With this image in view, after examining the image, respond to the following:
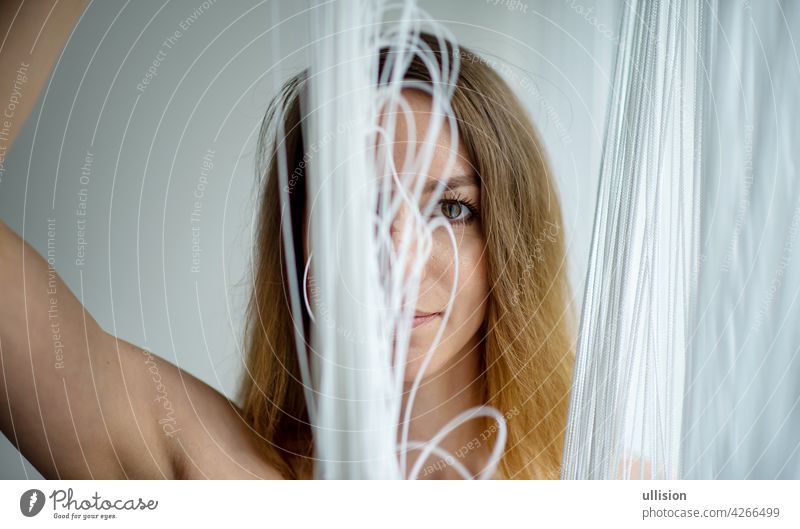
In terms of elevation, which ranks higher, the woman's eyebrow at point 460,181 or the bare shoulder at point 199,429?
the woman's eyebrow at point 460,181

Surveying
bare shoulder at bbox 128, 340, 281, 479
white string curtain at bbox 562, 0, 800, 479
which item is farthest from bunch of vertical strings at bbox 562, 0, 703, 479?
bare shoulder at bbox 128, 340, 281, 479

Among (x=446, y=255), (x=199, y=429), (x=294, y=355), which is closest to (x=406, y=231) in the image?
(x=446, y=255)

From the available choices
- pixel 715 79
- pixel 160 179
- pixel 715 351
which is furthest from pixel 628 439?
pixel 160 179

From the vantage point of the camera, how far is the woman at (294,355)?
83cm

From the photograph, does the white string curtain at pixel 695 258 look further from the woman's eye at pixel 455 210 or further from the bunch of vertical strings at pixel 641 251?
the woman's eye at pixel 455 210

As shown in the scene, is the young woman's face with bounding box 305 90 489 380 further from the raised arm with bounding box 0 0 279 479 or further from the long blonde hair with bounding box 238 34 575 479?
the raised arm with bounding box 0 0 279 479

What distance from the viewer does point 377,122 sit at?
0.85 m

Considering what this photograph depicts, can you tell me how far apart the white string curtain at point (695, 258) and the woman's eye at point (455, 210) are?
14 cm

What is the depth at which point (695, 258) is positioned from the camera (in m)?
0.90

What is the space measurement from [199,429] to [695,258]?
1.81 ft

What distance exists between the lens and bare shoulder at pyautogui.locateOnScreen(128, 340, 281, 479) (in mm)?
851

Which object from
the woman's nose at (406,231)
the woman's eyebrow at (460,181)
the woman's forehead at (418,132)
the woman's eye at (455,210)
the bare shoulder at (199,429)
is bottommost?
the bare shoulder at (199,429)

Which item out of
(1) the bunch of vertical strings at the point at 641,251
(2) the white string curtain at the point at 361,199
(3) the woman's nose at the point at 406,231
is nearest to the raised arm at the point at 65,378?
(2) the white string curtain at the point at 361,199

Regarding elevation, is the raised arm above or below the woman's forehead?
below
